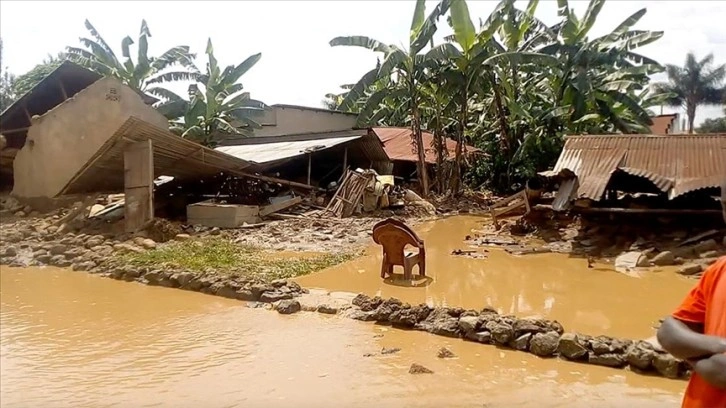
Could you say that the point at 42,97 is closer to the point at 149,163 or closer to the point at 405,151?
the point at 149,163

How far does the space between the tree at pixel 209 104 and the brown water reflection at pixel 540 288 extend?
7537 mm

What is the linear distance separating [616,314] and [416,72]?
8.54m

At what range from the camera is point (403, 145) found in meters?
17.1

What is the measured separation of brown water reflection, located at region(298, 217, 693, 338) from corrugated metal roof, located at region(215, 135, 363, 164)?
443 centimetres

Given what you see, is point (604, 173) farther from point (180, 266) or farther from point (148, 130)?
point (148, 130)

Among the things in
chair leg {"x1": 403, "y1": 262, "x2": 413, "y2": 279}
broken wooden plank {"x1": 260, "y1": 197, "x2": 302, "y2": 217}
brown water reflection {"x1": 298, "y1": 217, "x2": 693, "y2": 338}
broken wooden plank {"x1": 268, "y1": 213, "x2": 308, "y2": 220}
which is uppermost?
broken wooden plank {"x1": 260, "y1": 197, "x2": 302, "y2": 217}

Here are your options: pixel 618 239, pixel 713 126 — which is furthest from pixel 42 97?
pixel 713 126

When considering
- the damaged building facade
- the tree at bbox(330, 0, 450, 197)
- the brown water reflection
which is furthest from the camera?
the tree at bbox(330, 0, 450, 197)

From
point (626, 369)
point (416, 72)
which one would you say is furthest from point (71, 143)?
point (626, 369)

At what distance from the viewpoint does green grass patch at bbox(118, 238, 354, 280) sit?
6.82 meters

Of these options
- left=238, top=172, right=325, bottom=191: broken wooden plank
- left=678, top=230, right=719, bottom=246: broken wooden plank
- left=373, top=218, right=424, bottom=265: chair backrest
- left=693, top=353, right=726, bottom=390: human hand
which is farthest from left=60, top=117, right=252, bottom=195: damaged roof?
left=693, top=353, right=726, bottom=390: human hand

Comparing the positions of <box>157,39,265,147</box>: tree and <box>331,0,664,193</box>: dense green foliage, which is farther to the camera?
<box>157,39,265,147</box>: tree

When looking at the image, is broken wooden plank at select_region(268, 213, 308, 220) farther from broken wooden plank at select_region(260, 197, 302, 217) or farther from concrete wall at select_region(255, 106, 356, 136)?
concrete wall at select_region(255, 106, 356, 136)

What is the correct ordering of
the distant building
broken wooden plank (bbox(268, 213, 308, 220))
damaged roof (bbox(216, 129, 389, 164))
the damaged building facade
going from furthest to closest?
the distant building
damaged roof (bbox(216, 129, 389, 164))
broken wooden plank (bbox(268, 213, 308, 220))
the damaged building facade
